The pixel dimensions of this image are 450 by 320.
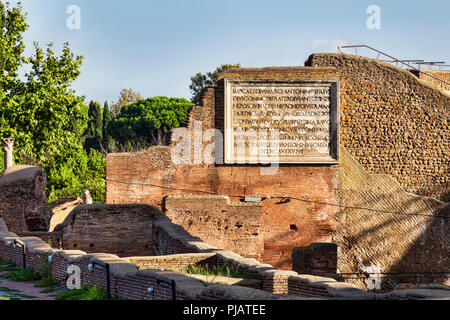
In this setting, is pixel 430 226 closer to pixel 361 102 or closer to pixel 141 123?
pixel 361 102

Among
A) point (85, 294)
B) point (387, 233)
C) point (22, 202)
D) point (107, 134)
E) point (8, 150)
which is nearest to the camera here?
point (85, 294)

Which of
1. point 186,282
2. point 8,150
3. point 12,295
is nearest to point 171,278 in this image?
point 186,282

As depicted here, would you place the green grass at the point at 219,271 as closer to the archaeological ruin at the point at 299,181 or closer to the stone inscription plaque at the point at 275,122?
the archaeological ruin at the point at 299,181

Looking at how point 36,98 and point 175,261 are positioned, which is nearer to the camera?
point 175,261

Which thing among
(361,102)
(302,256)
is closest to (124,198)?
(302,256)

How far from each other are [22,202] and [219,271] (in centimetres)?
814

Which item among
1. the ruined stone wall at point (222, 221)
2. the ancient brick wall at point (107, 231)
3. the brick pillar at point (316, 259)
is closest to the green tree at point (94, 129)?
the ruined stone wall at point (222, 221)

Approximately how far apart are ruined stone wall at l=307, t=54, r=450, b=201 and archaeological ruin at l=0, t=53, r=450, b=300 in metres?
0.03

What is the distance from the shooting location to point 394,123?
2083 centimetres

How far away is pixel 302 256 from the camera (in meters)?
17.3

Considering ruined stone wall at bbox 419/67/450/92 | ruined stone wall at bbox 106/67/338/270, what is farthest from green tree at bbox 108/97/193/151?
ruined stone wall at bbox 106/67/338/270

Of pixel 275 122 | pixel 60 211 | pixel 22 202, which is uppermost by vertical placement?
pixel 275 122

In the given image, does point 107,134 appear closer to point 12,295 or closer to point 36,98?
point 36,98

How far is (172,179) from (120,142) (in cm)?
4324
